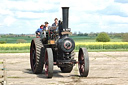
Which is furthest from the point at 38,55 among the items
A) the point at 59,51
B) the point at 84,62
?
the point at 84,62

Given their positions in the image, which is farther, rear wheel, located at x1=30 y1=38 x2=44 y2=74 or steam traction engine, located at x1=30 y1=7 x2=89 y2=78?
rear wheel, located at x1=30 y1=38 x2=44 y2=74

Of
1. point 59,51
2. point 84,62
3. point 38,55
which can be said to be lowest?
point 84,62

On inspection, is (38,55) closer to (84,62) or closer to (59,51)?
(59,51)

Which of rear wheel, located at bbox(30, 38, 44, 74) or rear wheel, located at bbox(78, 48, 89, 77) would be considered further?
rear wheel, located at bbox(30, 38, 44, 74)

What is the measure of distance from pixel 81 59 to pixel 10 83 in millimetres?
3180

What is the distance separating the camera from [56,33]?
1141cm

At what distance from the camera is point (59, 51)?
11.0 meters

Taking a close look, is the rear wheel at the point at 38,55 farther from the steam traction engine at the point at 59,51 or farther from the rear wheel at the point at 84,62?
the rear wheel at the point at 84,62

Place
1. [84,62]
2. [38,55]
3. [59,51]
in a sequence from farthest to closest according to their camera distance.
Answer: [38,55] < [59,51] < [84,62]

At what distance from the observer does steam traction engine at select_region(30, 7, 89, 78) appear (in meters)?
10.7

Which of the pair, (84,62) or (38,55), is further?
(38,55)

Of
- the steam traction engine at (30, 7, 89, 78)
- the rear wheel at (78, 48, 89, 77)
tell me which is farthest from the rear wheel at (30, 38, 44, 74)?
the rear wheel at (78, 48, 89, 77)

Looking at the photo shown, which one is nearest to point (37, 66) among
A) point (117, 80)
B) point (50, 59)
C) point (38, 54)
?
point (38, 54)

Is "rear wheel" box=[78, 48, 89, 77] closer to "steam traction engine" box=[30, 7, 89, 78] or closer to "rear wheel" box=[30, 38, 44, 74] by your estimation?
"steam traction engine" box=[30, 7, 89, 78]
